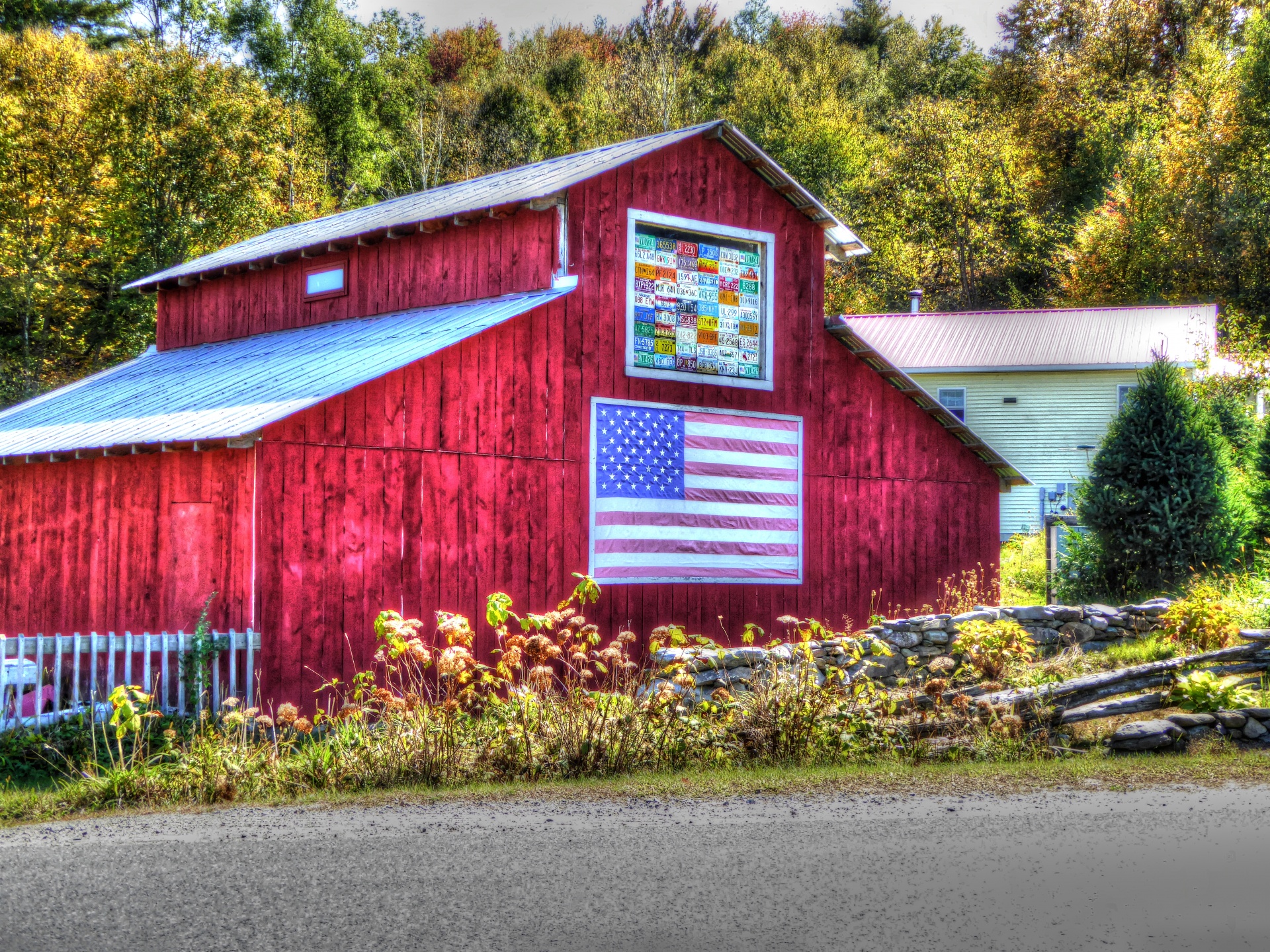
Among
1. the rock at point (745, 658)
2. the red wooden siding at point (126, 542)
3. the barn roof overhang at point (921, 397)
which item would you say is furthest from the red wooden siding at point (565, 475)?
the rock at point (745, 658)

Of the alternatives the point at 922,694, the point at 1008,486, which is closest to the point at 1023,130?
the point at 1008,486

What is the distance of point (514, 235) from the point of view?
15.7 metres

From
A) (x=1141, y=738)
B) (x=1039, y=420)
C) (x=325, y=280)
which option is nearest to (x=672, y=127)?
(x=1039, y=420)

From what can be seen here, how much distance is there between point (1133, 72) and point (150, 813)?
→ 54.0 metres

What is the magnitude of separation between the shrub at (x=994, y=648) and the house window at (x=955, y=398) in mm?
21360

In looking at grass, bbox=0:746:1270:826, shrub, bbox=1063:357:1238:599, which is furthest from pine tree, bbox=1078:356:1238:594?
grass, bbox=0:746:1270:826

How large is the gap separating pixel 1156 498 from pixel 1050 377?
15078 millimetres

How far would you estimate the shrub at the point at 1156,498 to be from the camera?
18516 mm

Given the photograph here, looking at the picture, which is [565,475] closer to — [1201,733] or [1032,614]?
[1032,614]

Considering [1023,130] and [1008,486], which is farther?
[1023,130]

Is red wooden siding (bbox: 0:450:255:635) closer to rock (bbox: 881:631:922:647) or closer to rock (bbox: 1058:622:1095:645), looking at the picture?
rock (bbox: 881:631:922:647)

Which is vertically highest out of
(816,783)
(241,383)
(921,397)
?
(921,397)

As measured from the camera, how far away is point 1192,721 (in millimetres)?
10891

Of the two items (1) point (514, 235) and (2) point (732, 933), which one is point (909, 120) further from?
(2) point (732, 933)
